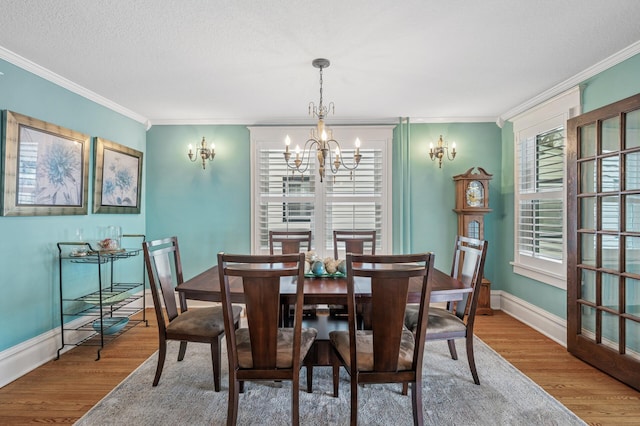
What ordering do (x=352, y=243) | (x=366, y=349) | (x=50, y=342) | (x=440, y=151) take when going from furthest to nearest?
(x=440, y=151) < (x=352, y=243) < (x=50, y=342) < (x=366, y=349)

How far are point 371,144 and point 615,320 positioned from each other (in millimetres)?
2924

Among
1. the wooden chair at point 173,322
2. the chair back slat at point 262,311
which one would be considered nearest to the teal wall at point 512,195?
the chair back slat at point 262,311

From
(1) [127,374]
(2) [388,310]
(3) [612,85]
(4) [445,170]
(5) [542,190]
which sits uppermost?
(3) [612,85]

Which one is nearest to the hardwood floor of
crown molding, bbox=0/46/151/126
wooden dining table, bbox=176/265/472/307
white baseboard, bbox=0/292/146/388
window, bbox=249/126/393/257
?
white baseboard, bbox=0/292/146/388

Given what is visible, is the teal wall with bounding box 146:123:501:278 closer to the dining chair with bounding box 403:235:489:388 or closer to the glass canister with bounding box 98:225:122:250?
the glass canister with bounding box 98:225:122:250

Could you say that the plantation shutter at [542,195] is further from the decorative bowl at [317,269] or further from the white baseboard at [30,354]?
the white baseboard at [30,354]

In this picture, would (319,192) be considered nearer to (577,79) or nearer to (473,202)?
(473,202)

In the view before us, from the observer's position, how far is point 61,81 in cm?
304

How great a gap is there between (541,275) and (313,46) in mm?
3181

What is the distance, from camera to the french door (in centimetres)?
244

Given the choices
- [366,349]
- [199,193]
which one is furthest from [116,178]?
[366,349]

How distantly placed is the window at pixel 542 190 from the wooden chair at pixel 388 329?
225 cm

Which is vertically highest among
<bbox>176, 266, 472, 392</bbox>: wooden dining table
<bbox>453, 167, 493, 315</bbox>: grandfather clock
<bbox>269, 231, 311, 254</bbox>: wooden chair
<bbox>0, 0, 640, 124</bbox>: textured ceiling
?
<bbox>0, 0, 640, 124</bbox>: textured ceiling

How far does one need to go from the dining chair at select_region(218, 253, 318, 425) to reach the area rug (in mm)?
358
